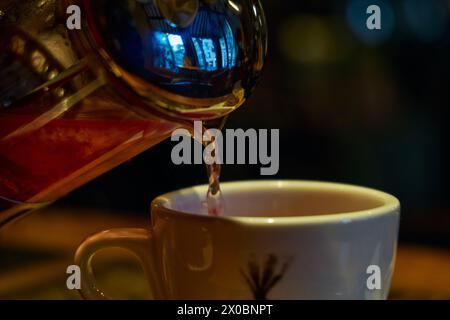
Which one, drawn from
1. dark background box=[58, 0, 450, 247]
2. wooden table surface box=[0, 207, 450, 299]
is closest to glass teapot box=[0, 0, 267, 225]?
wooden table surface box=[0, 207, 450, 299]

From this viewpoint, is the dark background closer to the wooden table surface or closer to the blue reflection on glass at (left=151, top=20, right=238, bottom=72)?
the wooden table surface

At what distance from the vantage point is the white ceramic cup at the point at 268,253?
0.48 m

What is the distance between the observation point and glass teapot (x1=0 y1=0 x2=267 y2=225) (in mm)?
492

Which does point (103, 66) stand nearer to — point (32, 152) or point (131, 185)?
point (32, 152)

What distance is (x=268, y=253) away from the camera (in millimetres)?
482

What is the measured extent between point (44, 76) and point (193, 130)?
0.12 meters

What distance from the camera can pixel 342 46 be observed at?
1.64m

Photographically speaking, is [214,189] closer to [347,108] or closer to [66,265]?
[66,265]

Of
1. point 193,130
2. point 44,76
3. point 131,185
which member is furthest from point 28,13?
point 131,185

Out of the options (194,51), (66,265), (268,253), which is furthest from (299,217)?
(66,265)

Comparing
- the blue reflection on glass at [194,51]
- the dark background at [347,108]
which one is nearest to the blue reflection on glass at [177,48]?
the blue reflection on glass at [194,51]

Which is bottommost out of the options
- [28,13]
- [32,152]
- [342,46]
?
[32,152]

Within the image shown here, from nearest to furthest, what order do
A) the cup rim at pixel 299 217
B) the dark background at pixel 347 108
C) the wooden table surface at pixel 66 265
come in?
the cup rim at pixel 299 217, the wooden table surface at pixel 66 265, the dark background at pixel 347 108

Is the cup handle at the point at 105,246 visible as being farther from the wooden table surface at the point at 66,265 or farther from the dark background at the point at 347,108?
the dark background at the point at 347,108
